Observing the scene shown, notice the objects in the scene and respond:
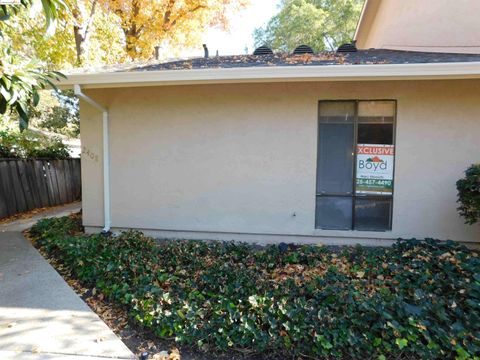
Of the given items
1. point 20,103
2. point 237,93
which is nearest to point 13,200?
point 20,103

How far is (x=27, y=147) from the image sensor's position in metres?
9.57

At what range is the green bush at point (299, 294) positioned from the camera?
2811mm

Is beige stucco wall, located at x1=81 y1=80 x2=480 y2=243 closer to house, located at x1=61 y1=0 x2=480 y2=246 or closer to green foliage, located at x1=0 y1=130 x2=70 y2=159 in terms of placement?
house, located at x1=61 y1=0 x2=480 y2=246

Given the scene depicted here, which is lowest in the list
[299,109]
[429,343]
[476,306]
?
[429,343]

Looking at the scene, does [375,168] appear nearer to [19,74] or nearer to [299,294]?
A: [299,294]

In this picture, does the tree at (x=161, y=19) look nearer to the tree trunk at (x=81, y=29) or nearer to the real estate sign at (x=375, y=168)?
the tree trunk at (x=81, y=29)

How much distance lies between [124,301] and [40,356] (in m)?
0.88

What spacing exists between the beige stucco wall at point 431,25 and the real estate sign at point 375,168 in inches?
116

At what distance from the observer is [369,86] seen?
18.2ft

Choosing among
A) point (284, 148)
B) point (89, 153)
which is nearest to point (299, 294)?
point (284, 148)

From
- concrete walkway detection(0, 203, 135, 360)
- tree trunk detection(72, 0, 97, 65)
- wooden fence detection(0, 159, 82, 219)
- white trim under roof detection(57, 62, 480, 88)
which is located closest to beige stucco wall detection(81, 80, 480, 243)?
white trim under roof detection(57, 62, 480, 88)

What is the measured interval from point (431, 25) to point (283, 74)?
163 inches

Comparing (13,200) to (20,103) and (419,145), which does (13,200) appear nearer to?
(20,103)

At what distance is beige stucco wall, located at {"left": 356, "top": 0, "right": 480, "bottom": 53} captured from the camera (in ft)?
20.9
